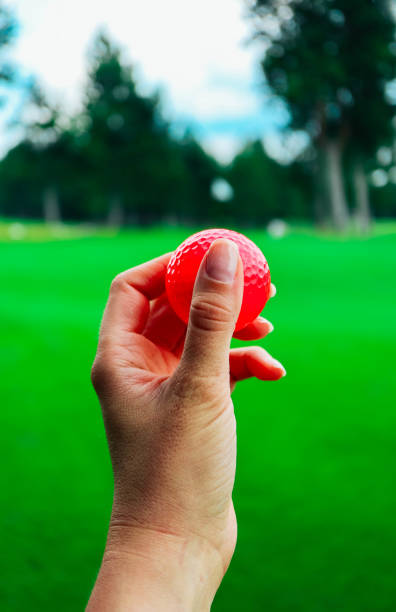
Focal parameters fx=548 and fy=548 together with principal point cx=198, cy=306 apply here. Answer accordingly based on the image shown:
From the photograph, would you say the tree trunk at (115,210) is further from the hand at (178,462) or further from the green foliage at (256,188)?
the hand at (178,462)

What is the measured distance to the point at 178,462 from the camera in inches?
56.7

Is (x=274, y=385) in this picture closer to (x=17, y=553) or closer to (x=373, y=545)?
(x=373, y=545)

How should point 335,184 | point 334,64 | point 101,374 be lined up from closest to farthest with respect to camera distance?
1. point 101,374
2. point 334,64
3. point 335,184

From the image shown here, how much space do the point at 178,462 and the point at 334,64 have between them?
21306 millimetres

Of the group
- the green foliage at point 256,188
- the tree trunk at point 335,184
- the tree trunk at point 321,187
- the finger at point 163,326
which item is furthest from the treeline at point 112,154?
the finger at point 163,326

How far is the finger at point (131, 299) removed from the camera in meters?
1.79

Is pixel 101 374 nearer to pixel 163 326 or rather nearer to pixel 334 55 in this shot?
pixel 163 326

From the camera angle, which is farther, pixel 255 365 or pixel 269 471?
pixel 269 471

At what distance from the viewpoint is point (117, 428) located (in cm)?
152

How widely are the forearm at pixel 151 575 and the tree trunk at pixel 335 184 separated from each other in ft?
73.5

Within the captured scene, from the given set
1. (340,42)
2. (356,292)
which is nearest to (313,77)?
(340,42)

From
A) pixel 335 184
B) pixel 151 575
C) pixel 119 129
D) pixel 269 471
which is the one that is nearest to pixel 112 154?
pixel 119 129

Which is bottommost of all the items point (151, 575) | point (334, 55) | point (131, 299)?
point (151, 575)

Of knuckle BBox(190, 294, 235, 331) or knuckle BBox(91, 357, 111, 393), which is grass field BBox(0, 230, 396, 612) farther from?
knuckle BBox(190, 294, 235, 331)
